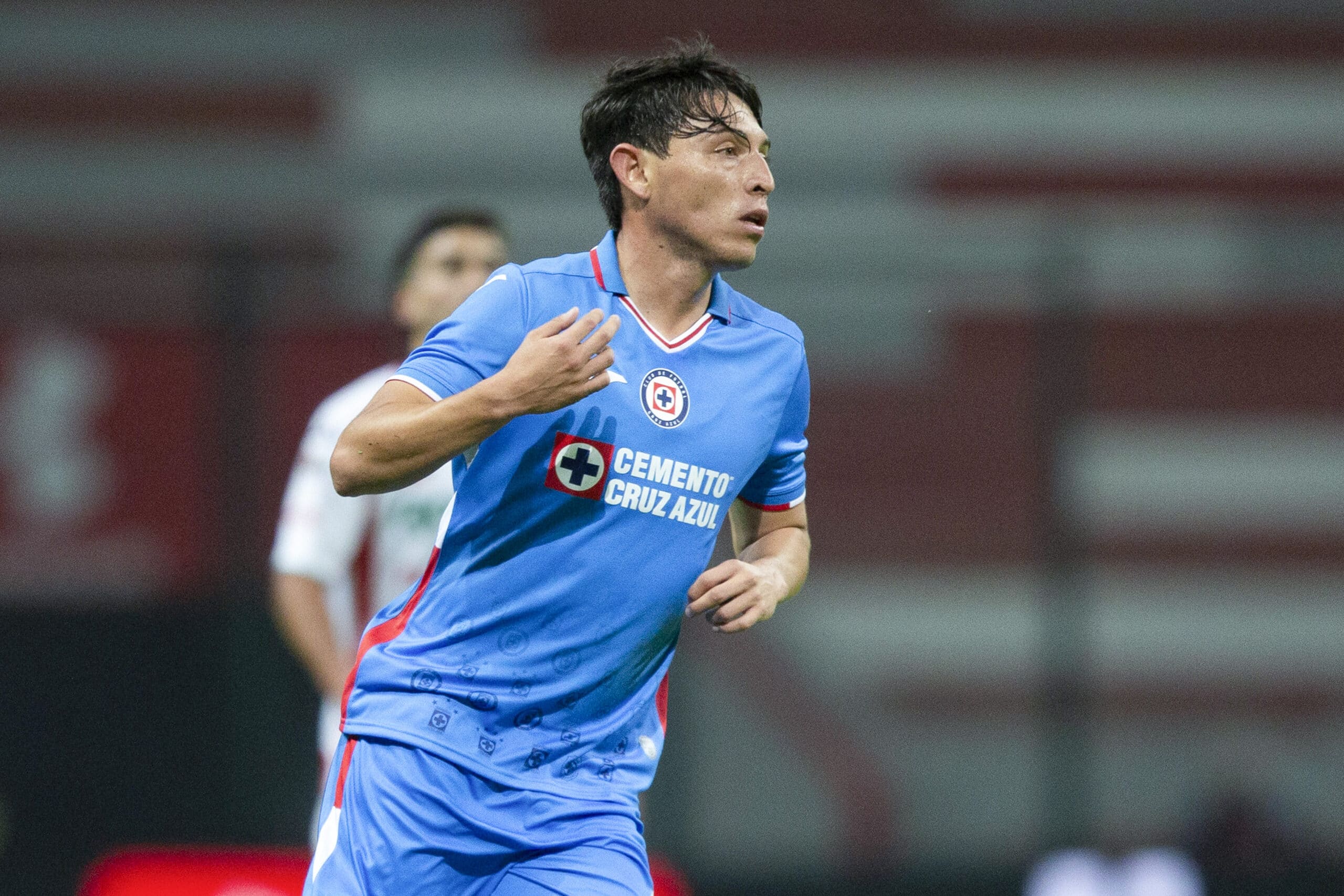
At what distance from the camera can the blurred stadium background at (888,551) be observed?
22.0 ft

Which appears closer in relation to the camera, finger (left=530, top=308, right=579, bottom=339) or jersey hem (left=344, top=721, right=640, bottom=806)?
finger (left=530, top=308, right=579, bottom=339)

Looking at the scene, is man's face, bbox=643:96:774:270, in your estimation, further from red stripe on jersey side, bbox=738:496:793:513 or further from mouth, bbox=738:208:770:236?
red stripe on jersey side, bbox=738:496:793:513

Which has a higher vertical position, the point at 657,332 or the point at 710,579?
the point at 657,332

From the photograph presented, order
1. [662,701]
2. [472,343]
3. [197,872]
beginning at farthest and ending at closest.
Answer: [197,872] → [662,701] → [472,343]

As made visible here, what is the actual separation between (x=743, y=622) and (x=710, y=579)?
0.09 m

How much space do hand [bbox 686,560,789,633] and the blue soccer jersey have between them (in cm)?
14

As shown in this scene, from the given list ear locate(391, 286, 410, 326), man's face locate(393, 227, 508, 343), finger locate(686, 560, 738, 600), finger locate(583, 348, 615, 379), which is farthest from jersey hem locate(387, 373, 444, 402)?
ear locate(391, 286, 410, 326)

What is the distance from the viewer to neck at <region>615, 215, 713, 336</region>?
9.66 feet

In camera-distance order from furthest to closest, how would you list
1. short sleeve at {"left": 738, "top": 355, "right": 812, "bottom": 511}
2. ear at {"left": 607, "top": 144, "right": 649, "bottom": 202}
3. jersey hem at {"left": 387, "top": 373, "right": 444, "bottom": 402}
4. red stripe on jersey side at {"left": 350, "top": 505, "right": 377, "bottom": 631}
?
red stripe on jersey side at {"left": 350, "top": 505, "right": 377, "bottom": 631}
short sleeve at {"left": 738, "top": 355, "right": 812, "bottom": 511}
ear at {"left": 607, "top": 144, "right": 649, "bottom": 202}
jersey hem at {"left": 387, "top": 373, "right": 444, "bottom": 402}

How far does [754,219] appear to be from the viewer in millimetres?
2916

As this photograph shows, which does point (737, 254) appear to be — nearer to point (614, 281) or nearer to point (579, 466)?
point (614, 281)

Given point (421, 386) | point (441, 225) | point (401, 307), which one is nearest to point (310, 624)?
point (401, 307)

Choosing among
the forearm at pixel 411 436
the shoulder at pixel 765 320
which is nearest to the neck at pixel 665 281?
the shoulder at pixel 765 320

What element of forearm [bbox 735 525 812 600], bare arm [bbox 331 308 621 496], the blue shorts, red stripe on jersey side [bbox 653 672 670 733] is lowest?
the blue shorts
